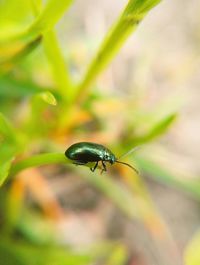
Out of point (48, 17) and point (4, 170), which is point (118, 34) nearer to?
point (48, 17)

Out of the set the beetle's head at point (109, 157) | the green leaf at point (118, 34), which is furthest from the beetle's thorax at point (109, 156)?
the green leaf at point (118, 34)

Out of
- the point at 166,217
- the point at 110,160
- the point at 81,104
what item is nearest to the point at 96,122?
the point at 81,104

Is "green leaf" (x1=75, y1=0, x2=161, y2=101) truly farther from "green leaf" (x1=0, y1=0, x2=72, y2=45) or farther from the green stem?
the green stem

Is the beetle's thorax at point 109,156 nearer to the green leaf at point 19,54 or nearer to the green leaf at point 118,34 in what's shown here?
the green leaf at point 118,34

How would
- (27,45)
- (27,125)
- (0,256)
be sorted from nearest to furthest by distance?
(27,45) < (0,256) < (27,125)

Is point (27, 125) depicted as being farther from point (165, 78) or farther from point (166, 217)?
point (165, 78)
